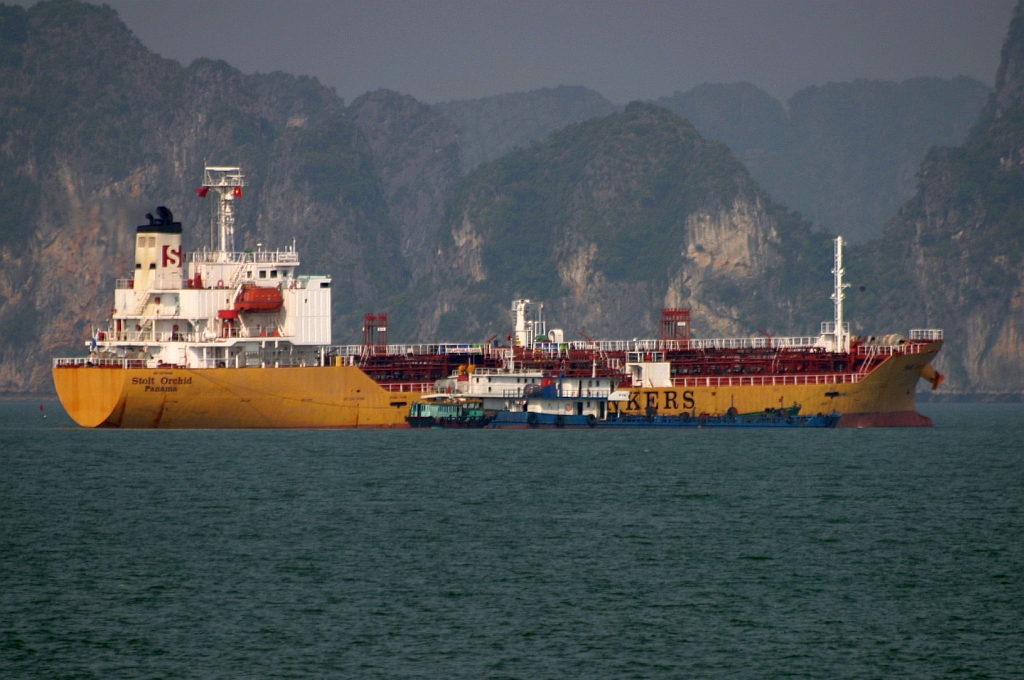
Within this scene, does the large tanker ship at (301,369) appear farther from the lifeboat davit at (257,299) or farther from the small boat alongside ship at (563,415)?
the small boat alongside ship at (563,415)

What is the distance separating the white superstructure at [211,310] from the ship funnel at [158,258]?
50 millimetres

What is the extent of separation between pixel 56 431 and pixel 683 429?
3558cm

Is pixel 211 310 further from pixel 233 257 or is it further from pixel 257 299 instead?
pixel 233 257

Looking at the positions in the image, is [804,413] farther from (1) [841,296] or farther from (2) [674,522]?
(2) [674,522]

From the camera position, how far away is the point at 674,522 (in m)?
44.3

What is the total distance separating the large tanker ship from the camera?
2825 inches

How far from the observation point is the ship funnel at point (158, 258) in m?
74.1

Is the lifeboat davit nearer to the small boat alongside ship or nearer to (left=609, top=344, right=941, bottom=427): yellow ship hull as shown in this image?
the small boat alongside ship

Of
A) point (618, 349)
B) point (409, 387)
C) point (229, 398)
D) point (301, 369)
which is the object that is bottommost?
point (229, 398)

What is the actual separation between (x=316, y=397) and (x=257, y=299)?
564cm

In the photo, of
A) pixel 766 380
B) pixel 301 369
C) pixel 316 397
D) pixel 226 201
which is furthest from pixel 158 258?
pixel 766 380

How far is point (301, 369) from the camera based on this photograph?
72.6 meters

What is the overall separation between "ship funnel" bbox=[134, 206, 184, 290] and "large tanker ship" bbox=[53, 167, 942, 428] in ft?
0.23

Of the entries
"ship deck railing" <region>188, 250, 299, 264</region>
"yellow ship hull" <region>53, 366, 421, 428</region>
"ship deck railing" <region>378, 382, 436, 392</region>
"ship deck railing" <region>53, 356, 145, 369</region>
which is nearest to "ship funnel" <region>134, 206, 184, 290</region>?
"ship deck railing" <region>188, 250, 299, 264</region>
